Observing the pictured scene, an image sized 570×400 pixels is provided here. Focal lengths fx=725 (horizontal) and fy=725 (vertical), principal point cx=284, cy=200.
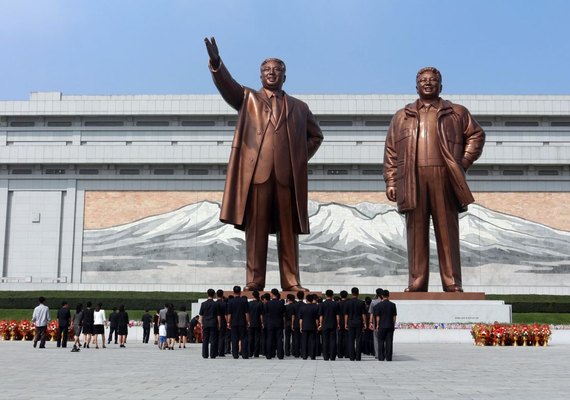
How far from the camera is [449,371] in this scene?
8.73 meters

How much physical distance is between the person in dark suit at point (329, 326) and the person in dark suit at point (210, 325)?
5.66ft

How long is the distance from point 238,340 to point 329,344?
1474 millimetres

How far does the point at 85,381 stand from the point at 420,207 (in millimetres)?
8696

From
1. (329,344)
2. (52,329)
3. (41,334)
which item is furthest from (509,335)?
(52,329)

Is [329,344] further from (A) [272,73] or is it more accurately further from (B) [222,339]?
(A) [272,73]

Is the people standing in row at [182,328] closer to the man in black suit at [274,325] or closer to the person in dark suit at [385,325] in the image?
A: the man in black suit at [274,325]

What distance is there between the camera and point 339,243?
3262 centimetres

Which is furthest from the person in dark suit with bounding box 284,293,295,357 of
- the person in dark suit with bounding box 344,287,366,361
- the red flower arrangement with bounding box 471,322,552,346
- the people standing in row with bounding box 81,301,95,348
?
the people standing in row with bounding box 81,301,95,348

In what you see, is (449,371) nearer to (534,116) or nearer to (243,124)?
(243,124)

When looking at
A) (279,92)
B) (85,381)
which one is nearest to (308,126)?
(279,92)

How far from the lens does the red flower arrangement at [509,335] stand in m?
14.5

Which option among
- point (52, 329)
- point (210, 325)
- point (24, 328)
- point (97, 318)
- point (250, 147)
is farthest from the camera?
point (24, 328)

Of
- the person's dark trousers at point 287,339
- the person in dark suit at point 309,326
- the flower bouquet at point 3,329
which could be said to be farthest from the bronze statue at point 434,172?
the flower bouquet at point 3,329

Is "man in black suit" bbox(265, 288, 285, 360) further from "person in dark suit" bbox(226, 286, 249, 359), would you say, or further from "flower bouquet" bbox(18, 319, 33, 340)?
"flower bouquet" bbox(18, 319, 33, 340)
